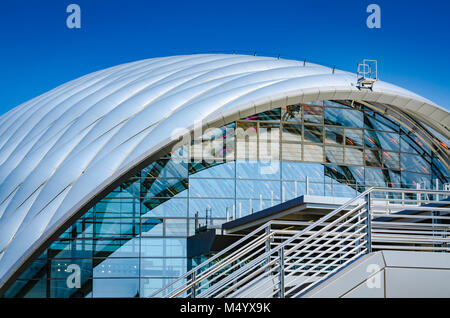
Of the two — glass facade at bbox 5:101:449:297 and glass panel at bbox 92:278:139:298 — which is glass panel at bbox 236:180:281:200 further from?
glass panel at bbox 92:278:139:298

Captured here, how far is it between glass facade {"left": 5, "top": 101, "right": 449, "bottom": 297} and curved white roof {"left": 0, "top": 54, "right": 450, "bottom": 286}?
1.79 meters

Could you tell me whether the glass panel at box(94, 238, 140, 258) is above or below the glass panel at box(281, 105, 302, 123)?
below

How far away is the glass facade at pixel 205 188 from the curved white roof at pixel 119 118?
1.79 m

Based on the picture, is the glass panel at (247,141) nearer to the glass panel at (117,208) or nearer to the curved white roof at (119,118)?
the curved white roof at (119,118)

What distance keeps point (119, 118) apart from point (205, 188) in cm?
429

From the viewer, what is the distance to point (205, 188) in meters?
23.5

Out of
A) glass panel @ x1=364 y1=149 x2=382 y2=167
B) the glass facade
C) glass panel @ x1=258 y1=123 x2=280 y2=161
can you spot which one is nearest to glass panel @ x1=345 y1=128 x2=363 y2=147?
the glass facade

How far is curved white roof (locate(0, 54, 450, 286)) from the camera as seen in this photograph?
1881cm

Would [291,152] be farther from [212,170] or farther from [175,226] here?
[175,226]

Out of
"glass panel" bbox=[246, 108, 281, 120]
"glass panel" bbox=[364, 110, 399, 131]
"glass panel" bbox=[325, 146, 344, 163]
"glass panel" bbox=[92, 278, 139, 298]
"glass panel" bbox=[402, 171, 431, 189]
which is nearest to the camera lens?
"glass panel" bbox=[92, 278, 139, 298]

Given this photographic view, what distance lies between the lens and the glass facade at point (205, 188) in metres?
22.6

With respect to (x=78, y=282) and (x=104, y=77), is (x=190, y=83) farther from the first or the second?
(x=78, y=282)

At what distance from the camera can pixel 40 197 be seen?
1909cm

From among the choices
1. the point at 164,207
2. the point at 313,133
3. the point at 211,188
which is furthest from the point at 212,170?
the point at 313,133
